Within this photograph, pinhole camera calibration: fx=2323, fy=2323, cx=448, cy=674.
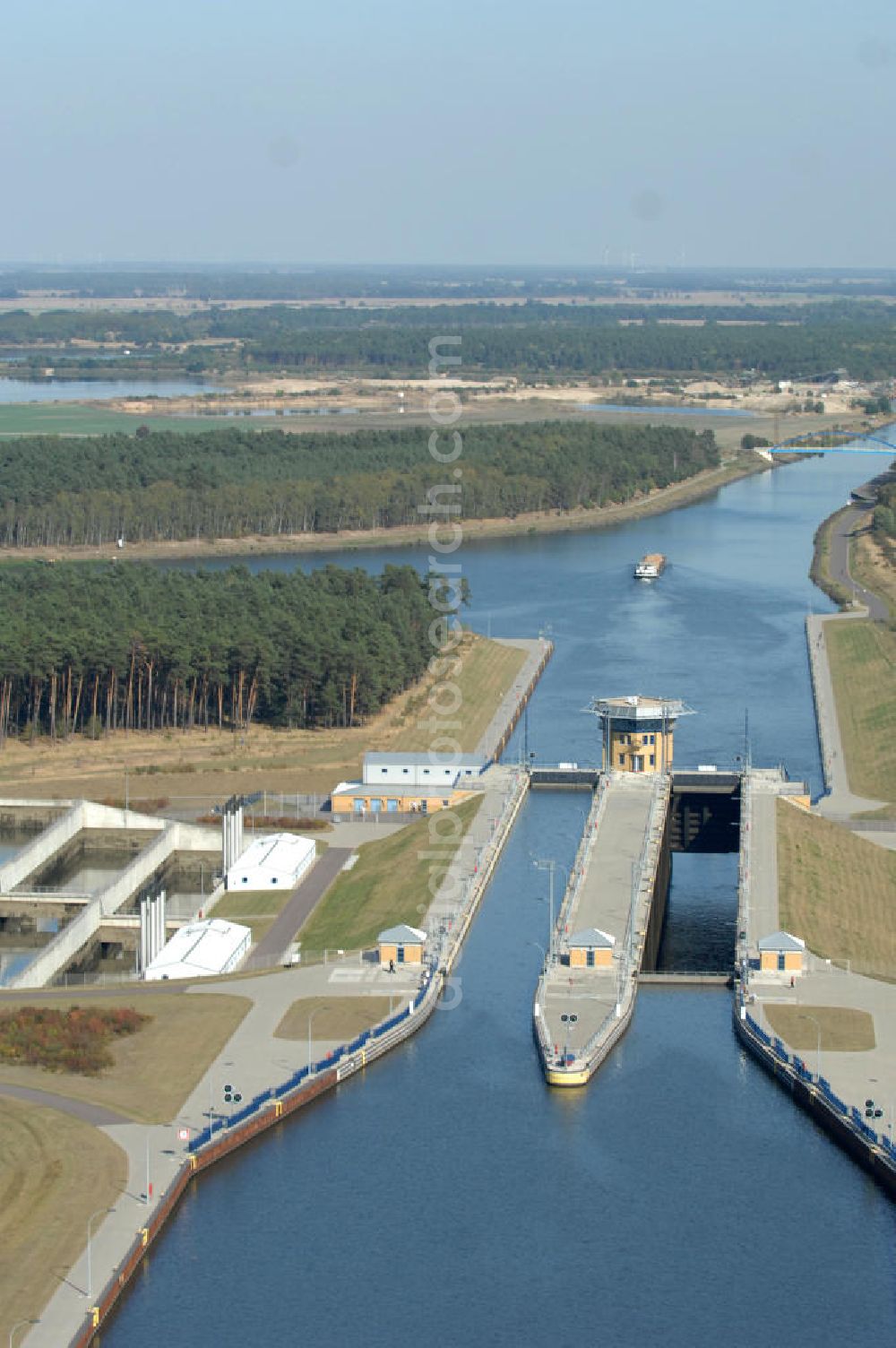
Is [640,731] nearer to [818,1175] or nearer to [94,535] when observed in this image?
[818,1175]

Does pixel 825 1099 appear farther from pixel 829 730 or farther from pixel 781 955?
pixel 829 730

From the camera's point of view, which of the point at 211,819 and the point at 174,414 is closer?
the point at 211,819

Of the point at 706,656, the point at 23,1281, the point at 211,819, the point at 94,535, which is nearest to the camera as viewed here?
the point at 23,1281

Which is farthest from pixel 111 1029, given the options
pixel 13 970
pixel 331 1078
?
pixel 13 970

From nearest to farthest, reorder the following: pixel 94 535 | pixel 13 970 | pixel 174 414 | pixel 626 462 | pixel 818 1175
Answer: pixel 818 1175, pixel 13 970, pixel 94 535, pixel 626 462, pixel 174 414

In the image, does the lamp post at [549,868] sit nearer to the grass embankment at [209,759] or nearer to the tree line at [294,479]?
the grass embankment at [209,759]

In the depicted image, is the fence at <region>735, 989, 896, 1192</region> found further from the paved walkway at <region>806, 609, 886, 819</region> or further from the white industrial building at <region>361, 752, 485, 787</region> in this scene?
the white industrial building at <region>361, 752, 485, 787</region>

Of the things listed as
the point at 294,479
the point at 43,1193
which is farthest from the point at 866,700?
the point at 294,479
